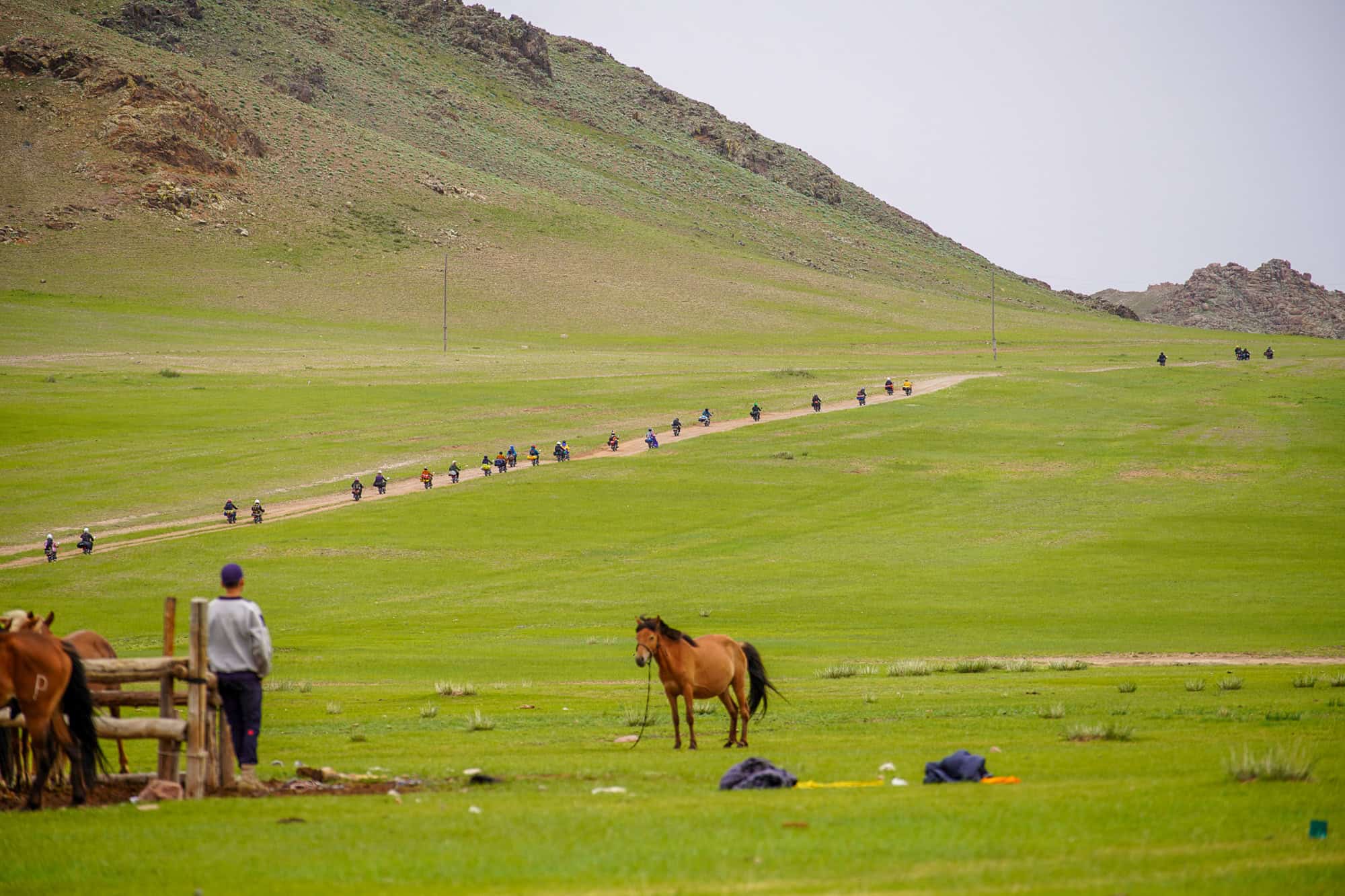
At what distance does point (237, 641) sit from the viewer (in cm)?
1350

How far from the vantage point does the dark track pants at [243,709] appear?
13492 millimetres

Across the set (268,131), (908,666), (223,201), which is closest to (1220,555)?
(908,666)

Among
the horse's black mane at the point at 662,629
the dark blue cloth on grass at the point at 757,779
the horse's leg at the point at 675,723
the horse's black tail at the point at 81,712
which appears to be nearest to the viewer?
the dark blue cloth on grass at the point at 757,779

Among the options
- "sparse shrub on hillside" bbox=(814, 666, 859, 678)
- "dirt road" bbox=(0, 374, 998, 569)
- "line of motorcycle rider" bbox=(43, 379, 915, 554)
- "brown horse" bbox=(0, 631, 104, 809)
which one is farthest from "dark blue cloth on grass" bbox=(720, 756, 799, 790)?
"dirt road" bbox=(0, 374, 998, 569)

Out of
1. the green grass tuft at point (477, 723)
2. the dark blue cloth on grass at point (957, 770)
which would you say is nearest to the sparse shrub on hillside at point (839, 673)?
the green grass tuft at point (477, 723)

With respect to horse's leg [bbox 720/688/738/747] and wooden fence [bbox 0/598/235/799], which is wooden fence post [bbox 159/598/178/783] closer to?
wooden fence [bbox 0/598/235/799]

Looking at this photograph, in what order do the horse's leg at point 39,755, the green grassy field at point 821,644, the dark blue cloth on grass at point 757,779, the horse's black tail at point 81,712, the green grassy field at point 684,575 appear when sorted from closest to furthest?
the green grassy field at point 821,644 → the green grassy field at point 684,575 → the horse's leg at point 39,755 → the dark blue cloth on grass at point 757,779 → the horse's black tail at point 81,712

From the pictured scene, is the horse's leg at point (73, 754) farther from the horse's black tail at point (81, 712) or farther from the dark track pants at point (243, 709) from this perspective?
the dark track pants at point (243, 709)

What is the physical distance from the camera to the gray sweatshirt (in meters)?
13.5

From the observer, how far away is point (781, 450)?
69750 mm

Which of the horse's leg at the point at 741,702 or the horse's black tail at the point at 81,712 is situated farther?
the horse's leg at the point at 741,702

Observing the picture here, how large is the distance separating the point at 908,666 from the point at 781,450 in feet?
143

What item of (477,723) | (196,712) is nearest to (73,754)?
(196,712)

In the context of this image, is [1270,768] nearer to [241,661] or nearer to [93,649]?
[241,661]
